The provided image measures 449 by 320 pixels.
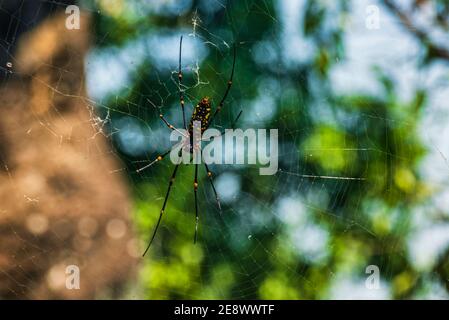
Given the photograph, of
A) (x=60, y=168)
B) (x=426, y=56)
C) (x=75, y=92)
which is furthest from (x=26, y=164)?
(x=426, y=56)

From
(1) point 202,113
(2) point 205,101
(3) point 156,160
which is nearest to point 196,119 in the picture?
(1) point 202,113

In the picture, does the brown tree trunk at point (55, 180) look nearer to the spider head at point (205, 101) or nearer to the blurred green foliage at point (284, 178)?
the blurred green foliage at point (284, 178)

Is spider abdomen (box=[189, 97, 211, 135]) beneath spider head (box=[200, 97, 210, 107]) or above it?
beneath

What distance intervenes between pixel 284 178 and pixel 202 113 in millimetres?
1269

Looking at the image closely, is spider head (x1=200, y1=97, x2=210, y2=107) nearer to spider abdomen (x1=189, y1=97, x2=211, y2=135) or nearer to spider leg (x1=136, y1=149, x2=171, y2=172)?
spider abdomen (x1=189, y1=97, x2=211, y2=135)

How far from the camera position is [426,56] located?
4504 millimetres

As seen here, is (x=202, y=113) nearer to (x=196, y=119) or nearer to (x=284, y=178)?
(x=196, y=119)

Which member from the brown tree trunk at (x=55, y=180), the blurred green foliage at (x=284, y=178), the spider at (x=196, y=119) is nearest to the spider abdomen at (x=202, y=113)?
the spider at (x=196, y=119)

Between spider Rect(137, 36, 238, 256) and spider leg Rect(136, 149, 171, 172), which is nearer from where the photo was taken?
spider Rect(137, 36, 238, 256)

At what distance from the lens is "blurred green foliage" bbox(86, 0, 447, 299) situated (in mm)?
4707

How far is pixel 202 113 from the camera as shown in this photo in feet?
13.5

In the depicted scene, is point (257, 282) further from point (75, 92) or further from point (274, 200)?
point (75, 92)

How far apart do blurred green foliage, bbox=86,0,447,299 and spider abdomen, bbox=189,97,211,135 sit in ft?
1.28

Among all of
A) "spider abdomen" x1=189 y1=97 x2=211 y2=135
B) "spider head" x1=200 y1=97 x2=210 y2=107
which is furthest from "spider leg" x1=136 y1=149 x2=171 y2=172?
"spider head" x1=200 y1=97 x2=210 y2=107
